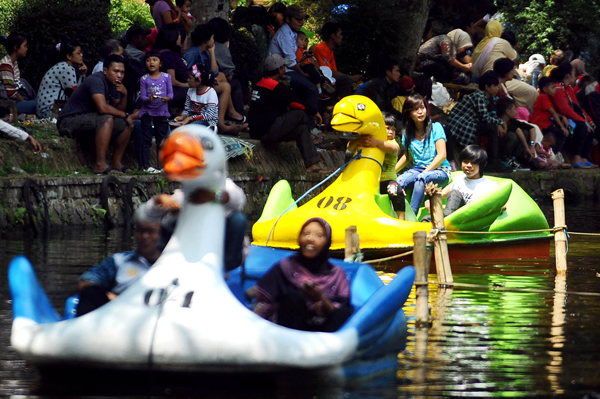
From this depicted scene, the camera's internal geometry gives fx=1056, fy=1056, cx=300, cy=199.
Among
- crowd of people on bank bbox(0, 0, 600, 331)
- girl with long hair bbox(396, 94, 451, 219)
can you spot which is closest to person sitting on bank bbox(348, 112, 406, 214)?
crowd of people on bank bbox(0, 0, 600, 331)

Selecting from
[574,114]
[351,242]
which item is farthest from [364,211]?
[574,114]

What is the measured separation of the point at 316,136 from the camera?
1720 cm

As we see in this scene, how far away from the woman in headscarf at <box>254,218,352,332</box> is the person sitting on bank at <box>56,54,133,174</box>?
24.5 ft

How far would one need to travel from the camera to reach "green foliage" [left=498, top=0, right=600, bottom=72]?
24.6 m

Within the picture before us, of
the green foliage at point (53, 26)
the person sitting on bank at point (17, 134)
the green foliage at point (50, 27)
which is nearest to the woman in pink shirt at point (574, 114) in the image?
the green foliage at point (53, 26)

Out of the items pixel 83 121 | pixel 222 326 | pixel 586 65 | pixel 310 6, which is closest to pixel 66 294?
pixel 222 326

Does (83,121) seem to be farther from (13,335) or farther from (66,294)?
(13,335)

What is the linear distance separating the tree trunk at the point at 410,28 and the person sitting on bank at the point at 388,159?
8.54m

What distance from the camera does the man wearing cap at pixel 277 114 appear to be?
15.1 meters

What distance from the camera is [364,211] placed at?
1062cm

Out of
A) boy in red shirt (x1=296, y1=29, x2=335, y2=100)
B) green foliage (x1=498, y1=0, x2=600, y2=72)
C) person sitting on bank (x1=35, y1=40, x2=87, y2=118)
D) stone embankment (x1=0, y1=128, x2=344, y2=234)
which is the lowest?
stone embankment (x1=0, y1=128, x2=344, y2=234)

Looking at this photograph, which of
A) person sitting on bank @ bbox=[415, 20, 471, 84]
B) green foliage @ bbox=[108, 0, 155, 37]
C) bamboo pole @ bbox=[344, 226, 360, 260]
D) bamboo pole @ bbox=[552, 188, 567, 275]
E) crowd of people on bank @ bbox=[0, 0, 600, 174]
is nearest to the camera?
bamboo pole @ bbox=[344, 226, 360, 260]

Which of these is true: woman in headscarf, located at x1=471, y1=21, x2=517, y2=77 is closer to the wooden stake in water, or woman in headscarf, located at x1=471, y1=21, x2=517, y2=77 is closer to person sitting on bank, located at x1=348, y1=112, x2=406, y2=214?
person sitting on bank, located at x1=348, y1=112, x2=406, y2=214

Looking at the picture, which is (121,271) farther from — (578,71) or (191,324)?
(578,71)
